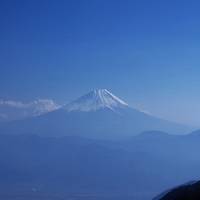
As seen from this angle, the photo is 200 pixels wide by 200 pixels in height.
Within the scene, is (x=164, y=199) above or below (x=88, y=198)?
below

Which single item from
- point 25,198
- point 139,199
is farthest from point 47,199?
point 139,199

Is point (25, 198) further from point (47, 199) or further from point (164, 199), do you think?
point (164, 199)

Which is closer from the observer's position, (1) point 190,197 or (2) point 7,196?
(1) point 190,197

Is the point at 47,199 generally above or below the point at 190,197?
above

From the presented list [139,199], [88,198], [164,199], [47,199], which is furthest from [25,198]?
[164,199]

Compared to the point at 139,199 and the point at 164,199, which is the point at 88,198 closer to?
the point at 139,199

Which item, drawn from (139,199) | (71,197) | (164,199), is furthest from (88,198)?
(164,199)

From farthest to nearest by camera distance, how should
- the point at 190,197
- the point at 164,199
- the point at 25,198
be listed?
the point at 25,198 → the point at 164,199 → the point at 190,197

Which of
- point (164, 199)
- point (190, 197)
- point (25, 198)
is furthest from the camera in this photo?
point (25, 198)
